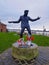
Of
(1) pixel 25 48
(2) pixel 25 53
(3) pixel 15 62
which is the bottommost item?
(3) pixel 15 62

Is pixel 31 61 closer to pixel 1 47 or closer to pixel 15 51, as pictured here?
pixel 15 51

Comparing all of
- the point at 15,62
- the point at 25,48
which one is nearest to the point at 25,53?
the point at 25,48

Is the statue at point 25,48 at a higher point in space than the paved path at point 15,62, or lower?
higher

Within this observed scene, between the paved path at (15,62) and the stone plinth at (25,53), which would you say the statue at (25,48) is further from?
the paved path at (15,62)

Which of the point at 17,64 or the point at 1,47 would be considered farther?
the point at 1,47

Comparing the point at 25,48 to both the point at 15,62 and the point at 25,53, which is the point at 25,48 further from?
the point at 15,62

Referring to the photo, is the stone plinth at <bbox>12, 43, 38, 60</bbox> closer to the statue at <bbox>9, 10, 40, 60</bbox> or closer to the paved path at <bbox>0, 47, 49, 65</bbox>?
the statue at <bbox>9, 10, 40, 60</bbox>

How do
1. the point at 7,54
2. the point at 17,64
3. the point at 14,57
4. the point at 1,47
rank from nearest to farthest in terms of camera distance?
1. the point at 17,64
2. the point at 14,57
3. the point at 7,54
4. the point at 1,47

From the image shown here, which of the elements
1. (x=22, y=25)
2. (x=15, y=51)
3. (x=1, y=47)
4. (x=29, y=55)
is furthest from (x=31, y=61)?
(x=1, y=47)

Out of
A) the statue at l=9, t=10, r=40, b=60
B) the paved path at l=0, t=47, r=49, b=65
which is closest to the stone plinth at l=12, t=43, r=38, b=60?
the statue at l=9, t=10, r=40, b=60

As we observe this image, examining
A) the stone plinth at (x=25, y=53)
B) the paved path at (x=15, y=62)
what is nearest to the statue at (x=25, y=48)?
the stone plinth at (x=25, y=53)

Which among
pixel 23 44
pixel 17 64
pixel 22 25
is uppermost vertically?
pixel 22 25

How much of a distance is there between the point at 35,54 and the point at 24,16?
209cm

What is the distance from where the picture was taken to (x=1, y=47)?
54.4ft
